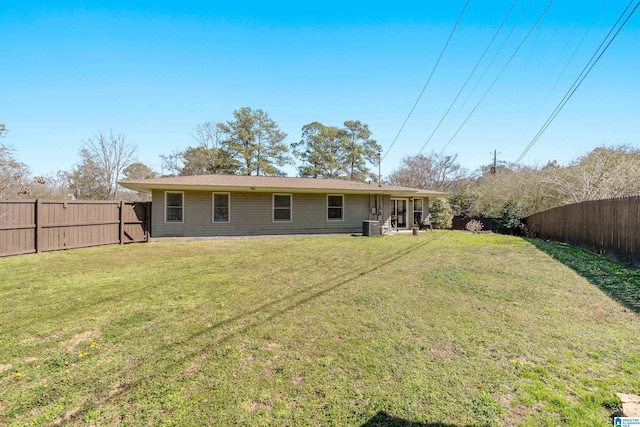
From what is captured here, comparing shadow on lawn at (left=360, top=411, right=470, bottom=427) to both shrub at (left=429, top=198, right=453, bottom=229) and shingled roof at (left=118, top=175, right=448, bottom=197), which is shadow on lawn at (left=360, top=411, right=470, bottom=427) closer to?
shingled roof at (left=118, top=175, right=448, bottom=197)

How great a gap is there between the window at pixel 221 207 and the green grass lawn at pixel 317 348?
21.8 ft

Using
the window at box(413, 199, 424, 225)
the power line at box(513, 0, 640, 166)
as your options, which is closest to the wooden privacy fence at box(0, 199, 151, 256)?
the window at box(413, 199, 424, 225)

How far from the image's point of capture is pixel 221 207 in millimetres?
12500

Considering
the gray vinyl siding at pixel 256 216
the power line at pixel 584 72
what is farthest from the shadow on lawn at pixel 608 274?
the gray vinyl siding at pixel 256 216

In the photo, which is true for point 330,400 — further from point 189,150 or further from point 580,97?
point 189,150

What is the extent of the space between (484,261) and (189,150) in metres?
27.5

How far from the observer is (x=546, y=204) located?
1683cm

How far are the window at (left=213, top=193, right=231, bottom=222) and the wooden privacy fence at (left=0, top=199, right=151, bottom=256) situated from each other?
8.00ft

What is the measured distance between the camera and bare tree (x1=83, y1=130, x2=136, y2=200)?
23105 mm

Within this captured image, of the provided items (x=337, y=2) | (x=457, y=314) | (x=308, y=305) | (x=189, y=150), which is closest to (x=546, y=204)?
(x=337, y=2)

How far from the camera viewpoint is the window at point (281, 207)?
43.5 feet

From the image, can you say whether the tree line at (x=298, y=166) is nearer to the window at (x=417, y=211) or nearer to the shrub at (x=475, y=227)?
the shrub at (x=475, y=227)

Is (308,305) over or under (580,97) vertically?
under

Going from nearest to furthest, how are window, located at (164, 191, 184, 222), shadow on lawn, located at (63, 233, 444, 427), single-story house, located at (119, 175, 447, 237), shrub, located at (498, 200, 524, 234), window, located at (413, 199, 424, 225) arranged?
1. shadow on lawn, located at (63, 233, 444, 427)
2. single-story house, located at (119, 175, 447, 237)
3. window, located at (164, 191, 184, 222)
4. shrub, located at (498, 200, 524, 234)
5. window, located at (413, 199, 424, 225)
